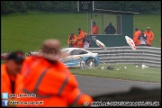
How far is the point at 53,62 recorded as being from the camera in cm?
563

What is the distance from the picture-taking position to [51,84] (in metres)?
5.50

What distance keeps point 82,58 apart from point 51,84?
64.8ft

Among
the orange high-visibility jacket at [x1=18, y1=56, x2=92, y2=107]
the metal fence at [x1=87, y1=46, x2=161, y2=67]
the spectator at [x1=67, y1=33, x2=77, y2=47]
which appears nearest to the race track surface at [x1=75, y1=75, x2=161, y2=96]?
the metal fence at [x1=87, y1=46, x2=161, y2=67]

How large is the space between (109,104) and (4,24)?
121ft

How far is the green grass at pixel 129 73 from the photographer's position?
2028cm

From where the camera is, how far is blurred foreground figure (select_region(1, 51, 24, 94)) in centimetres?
637

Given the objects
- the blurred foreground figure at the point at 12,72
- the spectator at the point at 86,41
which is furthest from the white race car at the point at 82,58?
the blurred foreground figure at the point at 12,72

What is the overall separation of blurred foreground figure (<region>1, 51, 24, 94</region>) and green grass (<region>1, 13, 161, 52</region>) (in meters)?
29.5

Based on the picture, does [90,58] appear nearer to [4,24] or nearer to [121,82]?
[121,82]

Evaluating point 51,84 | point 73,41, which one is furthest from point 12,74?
point 73,41

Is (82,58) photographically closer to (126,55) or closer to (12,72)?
(126,55)

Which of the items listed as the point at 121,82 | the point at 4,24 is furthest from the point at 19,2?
the point at 121,82

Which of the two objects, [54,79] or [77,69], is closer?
[54,79]

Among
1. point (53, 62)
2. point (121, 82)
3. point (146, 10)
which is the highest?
point (146, 10)
